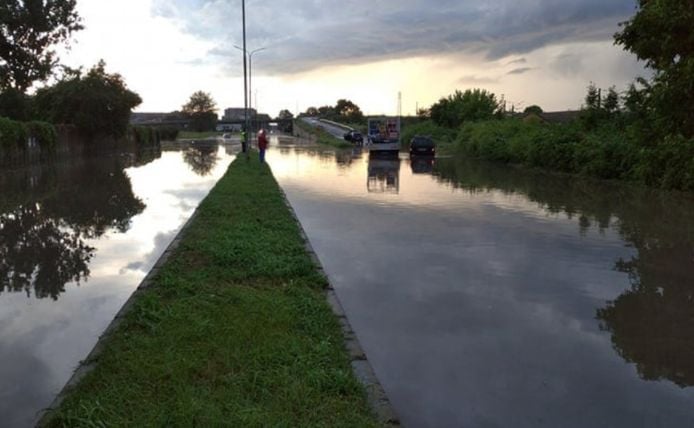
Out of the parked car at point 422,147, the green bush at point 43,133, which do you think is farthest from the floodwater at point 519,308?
the parked car at point 422,147

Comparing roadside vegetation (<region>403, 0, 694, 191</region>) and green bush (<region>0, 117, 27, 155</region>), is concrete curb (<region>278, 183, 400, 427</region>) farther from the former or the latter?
green bush (<region>0, 117, 27, 155</region>)

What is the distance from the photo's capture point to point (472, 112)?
234ft

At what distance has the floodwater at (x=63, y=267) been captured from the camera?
5.52m

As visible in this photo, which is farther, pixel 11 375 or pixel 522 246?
pixel 522 246

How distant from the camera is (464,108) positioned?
72.1 meters

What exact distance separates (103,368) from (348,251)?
232 inches

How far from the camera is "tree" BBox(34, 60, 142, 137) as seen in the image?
46.4 metres

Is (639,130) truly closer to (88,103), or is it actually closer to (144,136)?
(88,103)

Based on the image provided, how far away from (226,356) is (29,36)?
3563 centimetres

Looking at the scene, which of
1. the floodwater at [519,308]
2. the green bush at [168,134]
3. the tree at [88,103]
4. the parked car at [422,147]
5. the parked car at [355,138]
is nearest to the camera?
the floodwater at [519,308]

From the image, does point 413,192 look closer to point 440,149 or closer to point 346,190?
point 346,190

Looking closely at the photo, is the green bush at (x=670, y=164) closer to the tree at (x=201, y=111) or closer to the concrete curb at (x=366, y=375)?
the concrete curb at (x=366, y=375)

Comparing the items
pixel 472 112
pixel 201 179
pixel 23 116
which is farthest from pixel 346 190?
pixel 472 112

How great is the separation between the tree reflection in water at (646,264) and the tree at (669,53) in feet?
8.40
